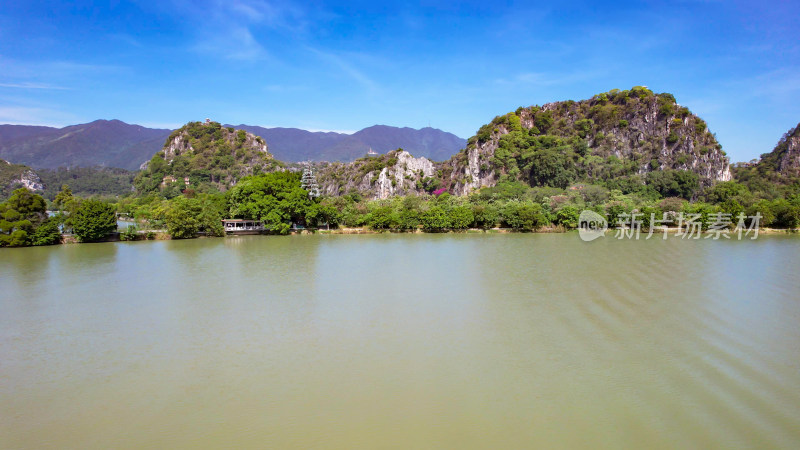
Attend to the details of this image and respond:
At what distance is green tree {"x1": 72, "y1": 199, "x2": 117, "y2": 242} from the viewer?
26.4m

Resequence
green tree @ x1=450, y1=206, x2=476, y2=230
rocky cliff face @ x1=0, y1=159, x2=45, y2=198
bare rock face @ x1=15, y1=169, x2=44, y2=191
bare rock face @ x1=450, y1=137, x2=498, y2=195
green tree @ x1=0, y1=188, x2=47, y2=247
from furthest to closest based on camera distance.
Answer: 1. bare rock face @ x1=15, y1=169, x2=44, y2=191
2. rocky cliff face @ x1=0, y1=159, x2=45, y2=198
3. bare rock face @ x1=450, y1=137, x2=498, y2=195
4. green tree @ x1=450, y1=206, x2=476, y2=230
5. green tree @ x1=0, y1=188, x2=47, y2=247

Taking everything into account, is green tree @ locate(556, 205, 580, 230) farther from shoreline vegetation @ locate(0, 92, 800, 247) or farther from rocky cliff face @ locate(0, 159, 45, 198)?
rocky cliff face @ locate(0, 159, 45, 198)

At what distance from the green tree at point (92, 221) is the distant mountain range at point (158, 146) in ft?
432

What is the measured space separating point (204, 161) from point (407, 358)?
67475 mm

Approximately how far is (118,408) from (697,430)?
762cm

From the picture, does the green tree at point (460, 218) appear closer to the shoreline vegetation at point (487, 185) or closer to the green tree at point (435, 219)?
the shoreline vegetation at point (487, 185)

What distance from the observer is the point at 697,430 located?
5.77 metres

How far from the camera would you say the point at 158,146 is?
179 metres

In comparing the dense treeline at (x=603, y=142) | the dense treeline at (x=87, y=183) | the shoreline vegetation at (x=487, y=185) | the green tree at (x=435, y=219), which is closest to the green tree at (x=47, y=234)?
the shoreline vegetation at (x=487, y=185)

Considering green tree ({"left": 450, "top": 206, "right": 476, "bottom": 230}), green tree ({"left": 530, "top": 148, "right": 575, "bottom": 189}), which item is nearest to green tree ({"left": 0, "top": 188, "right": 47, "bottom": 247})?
green tree ({"left": 450, "top": 206, "right": 476, "bottom": 230})

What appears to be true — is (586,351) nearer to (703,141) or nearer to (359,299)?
(359,299)

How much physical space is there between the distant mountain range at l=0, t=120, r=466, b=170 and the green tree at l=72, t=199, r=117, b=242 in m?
132

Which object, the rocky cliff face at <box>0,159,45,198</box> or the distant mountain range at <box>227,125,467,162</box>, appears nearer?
the rocky cliff face at <box>0,159,45,198</box>

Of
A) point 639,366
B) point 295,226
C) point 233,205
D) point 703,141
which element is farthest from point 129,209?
point 703,141
